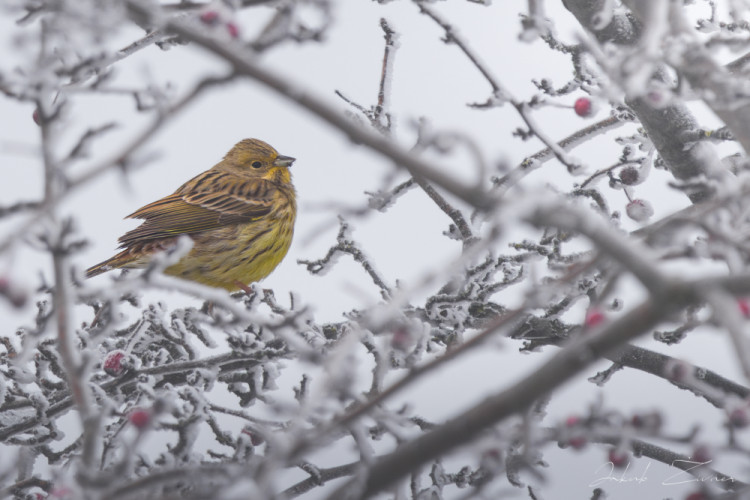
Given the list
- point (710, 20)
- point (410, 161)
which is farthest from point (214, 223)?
point (410, 161)

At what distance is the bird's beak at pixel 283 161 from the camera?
5.78 metres

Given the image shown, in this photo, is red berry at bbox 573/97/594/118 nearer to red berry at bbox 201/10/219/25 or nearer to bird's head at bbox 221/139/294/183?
red berry at bbox 201/10/219/25

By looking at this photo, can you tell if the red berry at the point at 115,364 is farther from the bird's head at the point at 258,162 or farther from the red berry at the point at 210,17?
the bird's head at the point at 258,162

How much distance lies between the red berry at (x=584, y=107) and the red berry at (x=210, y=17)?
154 centimetres

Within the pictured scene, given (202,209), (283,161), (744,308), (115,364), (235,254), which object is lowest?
(744,308)

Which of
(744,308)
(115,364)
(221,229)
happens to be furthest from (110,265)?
(744,308)

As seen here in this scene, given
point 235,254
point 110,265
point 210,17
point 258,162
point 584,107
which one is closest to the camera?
point 210,17

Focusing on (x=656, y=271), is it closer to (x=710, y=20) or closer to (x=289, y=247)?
(x=710, y=20)

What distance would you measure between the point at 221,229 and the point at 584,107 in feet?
8.92

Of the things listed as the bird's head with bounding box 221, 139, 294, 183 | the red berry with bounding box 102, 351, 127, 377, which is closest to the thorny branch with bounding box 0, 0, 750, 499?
the red berry with bounding box 102, 351, 127, 377

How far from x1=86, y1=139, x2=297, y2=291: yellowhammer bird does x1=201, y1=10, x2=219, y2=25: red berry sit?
2705 mm

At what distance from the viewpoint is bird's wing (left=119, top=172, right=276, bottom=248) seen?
15.3ft

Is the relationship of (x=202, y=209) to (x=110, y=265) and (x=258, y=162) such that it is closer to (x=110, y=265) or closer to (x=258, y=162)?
(x=110, y=265)

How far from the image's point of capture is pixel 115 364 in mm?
3201
